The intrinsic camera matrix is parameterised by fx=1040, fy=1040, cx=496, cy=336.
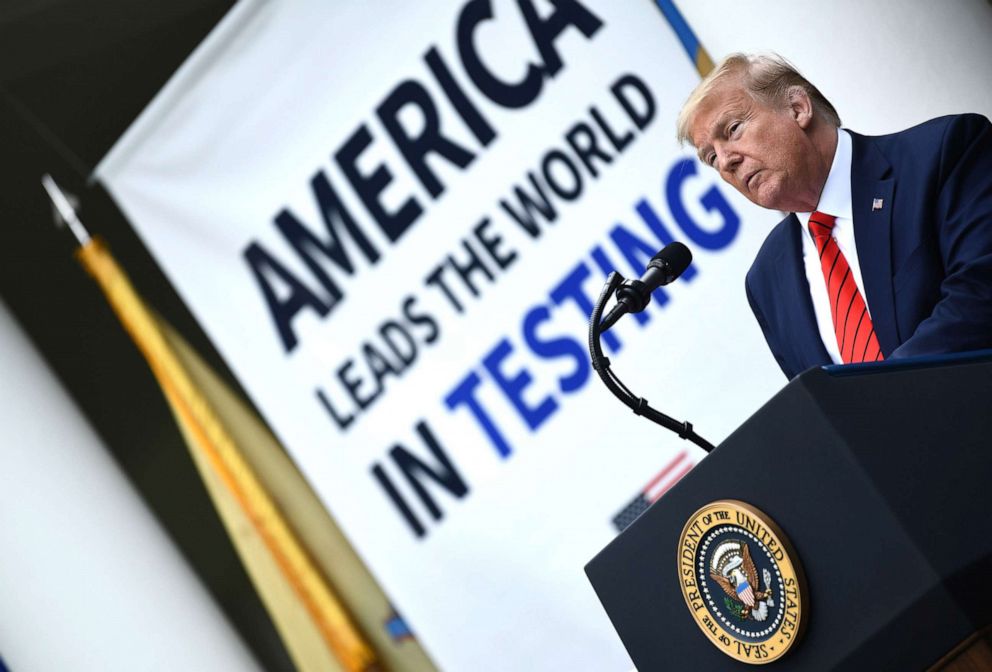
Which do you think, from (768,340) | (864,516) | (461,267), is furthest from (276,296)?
(864,516)

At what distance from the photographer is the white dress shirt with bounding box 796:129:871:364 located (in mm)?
1574

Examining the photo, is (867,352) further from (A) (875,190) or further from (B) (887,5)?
(B) (887,5)

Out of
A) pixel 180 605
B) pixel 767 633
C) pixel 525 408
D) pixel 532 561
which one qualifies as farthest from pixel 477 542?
pixel 767 633

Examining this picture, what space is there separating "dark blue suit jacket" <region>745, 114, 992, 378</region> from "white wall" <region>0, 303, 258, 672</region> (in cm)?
293

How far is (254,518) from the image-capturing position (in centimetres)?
398

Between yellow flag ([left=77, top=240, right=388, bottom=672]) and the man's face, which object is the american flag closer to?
the man's face

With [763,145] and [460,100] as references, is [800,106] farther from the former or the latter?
[460,100]

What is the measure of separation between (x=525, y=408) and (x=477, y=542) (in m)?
0.42

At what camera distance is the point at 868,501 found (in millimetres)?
1022

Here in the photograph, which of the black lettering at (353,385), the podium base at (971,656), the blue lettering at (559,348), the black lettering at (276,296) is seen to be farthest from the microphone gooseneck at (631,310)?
the black lettering at (276,296)

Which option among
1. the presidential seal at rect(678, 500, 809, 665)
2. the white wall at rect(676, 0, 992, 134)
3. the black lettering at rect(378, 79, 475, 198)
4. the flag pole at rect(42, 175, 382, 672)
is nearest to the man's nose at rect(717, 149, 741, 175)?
the presidential seal at rect(678, 500, 809, 665)

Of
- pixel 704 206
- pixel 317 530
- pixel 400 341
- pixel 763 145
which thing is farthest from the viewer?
pixel 317 530

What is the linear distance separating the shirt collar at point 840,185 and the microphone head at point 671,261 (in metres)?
0.26

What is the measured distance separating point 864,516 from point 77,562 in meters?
3.17
